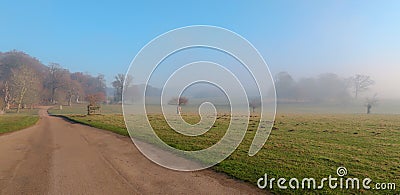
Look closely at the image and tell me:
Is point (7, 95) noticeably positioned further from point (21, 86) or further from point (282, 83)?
point (282, 83)

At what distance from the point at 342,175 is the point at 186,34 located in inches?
293

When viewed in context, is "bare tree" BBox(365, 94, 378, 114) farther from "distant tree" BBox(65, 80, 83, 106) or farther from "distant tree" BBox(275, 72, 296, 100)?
"distant tree" BBox(65, 80, 83, 106)

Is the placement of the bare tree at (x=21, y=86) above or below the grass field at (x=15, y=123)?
above

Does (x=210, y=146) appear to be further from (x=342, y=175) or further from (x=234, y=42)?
(x=234, y=42)

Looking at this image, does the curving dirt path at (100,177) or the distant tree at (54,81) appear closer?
the curving dirt path at (100,177)

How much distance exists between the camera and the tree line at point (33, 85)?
2746 inches

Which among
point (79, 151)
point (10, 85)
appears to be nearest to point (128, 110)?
point (79, 151)

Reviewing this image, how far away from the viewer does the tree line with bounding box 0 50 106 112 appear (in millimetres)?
69750

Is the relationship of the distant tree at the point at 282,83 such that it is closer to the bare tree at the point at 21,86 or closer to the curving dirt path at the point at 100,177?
the curving dirt path at the point at 100,177

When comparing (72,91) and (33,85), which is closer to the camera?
(33,85)

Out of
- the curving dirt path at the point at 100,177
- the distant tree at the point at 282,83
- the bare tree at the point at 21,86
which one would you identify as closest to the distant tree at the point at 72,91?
the bare tree at the point at 21,86

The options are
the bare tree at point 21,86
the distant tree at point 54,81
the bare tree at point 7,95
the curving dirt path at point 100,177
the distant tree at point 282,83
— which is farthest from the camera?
the distant tree at point 54,81

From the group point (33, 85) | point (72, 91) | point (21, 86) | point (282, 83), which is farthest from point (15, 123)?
point (72, 91)

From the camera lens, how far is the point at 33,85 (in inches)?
2968
